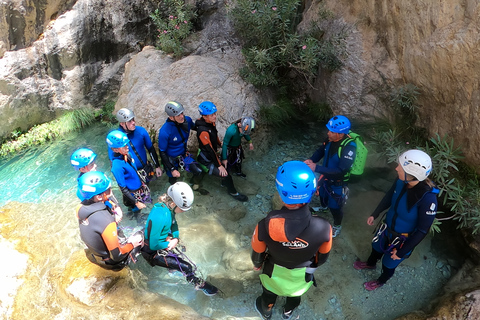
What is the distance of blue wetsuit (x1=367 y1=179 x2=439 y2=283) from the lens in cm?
341

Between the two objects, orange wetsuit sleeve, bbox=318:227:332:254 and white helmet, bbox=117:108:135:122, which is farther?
white helmet, bbox=117:108:135:122

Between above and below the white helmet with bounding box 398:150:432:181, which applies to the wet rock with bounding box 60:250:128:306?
below

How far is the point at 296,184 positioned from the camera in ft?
8.96

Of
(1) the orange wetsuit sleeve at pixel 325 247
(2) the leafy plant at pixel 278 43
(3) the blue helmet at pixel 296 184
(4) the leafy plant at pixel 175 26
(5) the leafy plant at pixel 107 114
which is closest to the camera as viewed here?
(3) the blue helmet at pixel 296 184

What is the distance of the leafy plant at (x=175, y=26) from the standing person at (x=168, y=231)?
6.04 metres

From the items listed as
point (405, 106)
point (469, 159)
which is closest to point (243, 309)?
point (469, 159)

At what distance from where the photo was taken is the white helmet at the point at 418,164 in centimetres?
330

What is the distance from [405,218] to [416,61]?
3243mm

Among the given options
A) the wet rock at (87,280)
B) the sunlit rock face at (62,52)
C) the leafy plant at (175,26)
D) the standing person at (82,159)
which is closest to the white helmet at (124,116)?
the standing person at (82,159)

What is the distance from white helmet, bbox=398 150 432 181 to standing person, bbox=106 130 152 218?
13.1 ft

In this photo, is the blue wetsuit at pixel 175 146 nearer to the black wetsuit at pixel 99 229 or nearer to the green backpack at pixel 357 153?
the black wetsuit at pixel 99 229

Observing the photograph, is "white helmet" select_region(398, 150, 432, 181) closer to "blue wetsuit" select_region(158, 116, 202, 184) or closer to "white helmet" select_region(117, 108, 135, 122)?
"blue wetsuit" select_region(158, 116, 202, 184)

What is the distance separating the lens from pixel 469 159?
15.1 ft

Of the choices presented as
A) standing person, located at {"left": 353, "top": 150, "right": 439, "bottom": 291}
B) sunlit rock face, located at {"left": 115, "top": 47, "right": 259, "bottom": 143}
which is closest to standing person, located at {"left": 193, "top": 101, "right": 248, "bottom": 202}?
sunlit rock face, located at {"left": 115, "top": 47, "right": 259, "bottom": 143}
